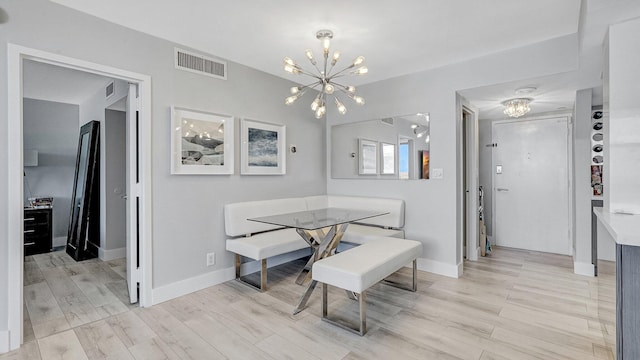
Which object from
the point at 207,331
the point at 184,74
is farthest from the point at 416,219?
the point at 184,74

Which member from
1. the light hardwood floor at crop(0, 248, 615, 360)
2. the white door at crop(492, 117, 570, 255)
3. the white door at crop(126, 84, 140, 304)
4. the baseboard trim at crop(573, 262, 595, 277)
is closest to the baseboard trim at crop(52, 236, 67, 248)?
the light hardwood floor at crop(0, 248, 615, 360)

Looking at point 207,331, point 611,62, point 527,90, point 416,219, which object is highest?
point 527,90

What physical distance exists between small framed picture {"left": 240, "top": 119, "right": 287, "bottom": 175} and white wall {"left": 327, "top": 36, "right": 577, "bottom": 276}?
137 centimetres

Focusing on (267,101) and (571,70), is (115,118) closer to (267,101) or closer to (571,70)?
(267,101)

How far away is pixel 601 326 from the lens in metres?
2.25

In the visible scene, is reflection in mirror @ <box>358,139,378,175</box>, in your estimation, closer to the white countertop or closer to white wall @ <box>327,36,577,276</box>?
white wall @ <box>327,36,577,276</box>

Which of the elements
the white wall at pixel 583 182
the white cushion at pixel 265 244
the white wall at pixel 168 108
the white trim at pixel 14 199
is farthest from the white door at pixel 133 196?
the white wall at pixel 583 182

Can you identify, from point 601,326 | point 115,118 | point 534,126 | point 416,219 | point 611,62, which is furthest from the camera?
point 534,126

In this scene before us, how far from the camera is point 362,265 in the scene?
2.32 m

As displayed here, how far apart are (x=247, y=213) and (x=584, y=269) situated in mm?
3879

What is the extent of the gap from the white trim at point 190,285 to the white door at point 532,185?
425 cm

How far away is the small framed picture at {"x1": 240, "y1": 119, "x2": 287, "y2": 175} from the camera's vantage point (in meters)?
3.53

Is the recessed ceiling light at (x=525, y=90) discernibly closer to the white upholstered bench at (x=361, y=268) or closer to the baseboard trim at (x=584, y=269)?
the baseboard trim at (x=584, y=269)

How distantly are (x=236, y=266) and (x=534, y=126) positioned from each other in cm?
471
